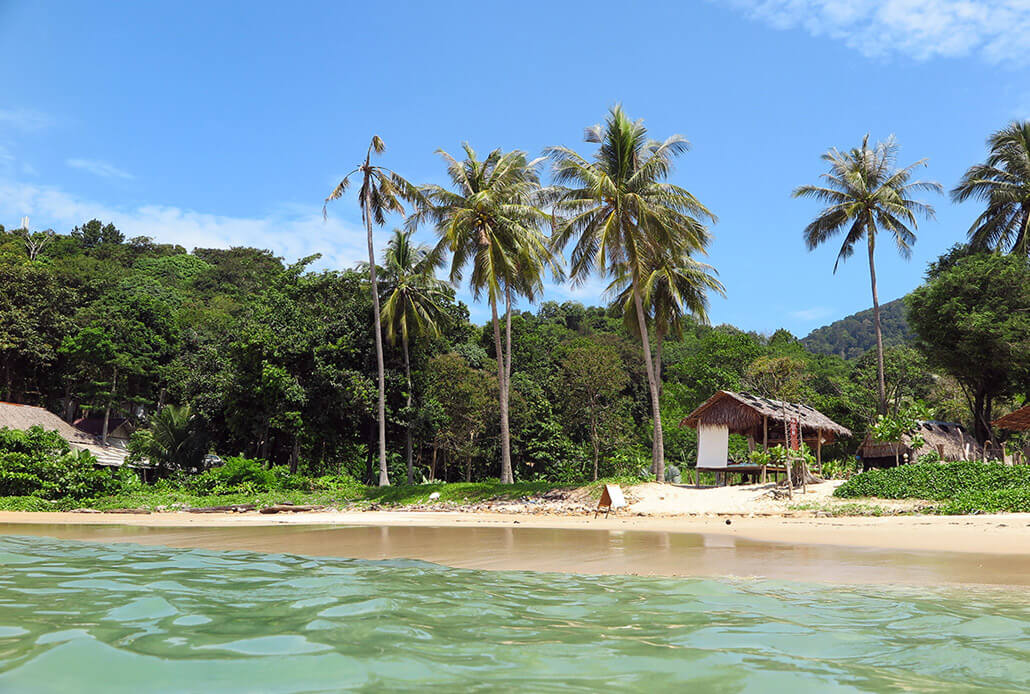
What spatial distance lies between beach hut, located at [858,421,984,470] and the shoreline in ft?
40.8

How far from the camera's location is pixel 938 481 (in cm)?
1591

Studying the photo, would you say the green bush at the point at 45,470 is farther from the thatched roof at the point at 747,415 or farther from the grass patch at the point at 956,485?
the grass patch at the point at 956,485

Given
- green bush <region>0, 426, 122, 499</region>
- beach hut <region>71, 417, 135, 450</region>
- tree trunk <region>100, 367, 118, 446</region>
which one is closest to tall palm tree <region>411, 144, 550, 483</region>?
green bush <region>0, 426, 122, 499</region>

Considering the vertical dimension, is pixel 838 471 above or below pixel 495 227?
below

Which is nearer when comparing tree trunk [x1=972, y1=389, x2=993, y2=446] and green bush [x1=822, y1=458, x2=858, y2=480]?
green bush [x1=822, y1=458, x2=858, y2=480]

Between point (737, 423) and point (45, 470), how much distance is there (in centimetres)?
2070

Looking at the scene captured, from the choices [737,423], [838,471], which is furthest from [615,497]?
[838,471]

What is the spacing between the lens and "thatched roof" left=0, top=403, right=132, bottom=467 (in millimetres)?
30670

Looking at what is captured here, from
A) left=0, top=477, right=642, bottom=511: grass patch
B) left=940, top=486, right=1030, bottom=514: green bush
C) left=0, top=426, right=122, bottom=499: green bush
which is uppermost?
left=0, top=426, right=122, bottom=499: green bush

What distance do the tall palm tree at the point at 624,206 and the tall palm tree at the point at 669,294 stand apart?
135 cm

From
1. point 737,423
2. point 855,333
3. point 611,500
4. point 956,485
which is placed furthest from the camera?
point 855,333

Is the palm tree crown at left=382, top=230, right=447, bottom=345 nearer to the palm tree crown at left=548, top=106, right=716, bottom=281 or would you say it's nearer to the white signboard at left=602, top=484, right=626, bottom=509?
the palm tree crown at left=548, top=106, right=716, bottom=281

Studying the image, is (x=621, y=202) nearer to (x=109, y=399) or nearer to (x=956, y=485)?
(x=956, y=485)

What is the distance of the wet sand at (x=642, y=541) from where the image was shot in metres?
7.45
